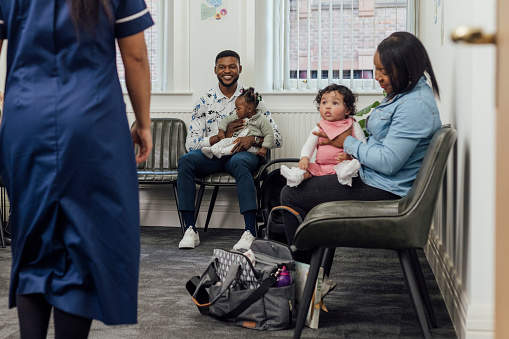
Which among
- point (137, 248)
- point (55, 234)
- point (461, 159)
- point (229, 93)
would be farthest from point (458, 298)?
point (229, 93)

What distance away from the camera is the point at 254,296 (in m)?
2.38

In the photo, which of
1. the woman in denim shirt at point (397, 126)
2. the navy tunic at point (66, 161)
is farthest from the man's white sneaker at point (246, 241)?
the navy tunic at point (66, 161)

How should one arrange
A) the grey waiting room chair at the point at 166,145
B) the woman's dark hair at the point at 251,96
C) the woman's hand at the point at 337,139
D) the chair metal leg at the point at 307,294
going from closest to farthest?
1. the chair metal leg at the point at 307,294
2. the woman's hand at the point at 337,139
3. the woman's dark hair at the point at 251,96
4. the grey waiting room chair at the point at 166,145

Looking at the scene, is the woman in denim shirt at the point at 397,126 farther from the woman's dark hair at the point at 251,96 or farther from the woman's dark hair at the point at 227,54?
the woman's dark hair at the point at 227,54

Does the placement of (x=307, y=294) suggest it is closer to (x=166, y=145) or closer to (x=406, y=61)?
(x=406, y=61)

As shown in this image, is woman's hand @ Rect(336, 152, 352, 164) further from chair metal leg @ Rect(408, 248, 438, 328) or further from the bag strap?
the bag strap

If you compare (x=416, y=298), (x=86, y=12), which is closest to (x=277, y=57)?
(x=416, y=298)

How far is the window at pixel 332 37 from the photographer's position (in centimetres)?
475

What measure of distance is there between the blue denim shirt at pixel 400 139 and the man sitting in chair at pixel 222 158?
1.52 metres

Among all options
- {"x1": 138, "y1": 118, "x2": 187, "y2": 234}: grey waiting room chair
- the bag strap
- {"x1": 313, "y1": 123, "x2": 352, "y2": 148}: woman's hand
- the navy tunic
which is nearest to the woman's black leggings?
the navy tunic

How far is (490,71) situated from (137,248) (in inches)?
49.7

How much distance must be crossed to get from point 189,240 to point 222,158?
0.61m

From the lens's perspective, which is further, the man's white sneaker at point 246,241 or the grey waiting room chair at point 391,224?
the man's white sneaker at point 246,241

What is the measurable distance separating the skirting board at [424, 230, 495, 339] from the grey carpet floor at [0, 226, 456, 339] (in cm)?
6
